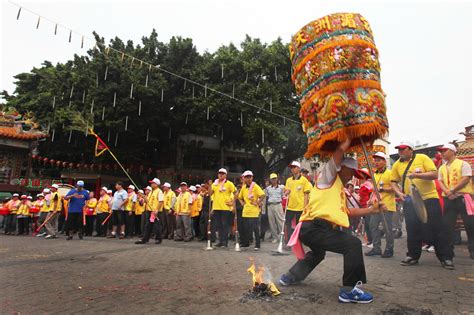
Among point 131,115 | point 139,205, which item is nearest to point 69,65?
point 131,115

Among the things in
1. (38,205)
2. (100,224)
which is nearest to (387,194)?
(100,224)

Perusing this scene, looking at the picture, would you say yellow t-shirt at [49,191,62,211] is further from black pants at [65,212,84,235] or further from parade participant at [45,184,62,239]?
black pants at [65,212,84,235]

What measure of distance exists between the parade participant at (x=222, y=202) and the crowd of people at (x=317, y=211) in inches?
1.0

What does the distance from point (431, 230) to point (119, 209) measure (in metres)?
10.4

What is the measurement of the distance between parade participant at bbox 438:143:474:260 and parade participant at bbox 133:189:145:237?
9.74 meters

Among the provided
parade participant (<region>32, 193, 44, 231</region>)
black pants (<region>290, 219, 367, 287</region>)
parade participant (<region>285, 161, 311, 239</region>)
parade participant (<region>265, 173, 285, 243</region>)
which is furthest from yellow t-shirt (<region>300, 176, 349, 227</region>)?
parade participant (<region>32, 193, 44, 231</region>)

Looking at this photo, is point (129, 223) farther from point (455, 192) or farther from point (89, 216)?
point (455, 192)

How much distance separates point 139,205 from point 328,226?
34.5ft

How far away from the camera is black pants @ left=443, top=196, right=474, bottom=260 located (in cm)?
547

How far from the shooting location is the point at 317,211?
3928mm

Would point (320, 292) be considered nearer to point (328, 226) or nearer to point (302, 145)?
point (328, 226)

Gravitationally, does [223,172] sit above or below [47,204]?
above

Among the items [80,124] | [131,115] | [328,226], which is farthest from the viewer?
[131,115]

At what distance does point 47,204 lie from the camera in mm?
13812
